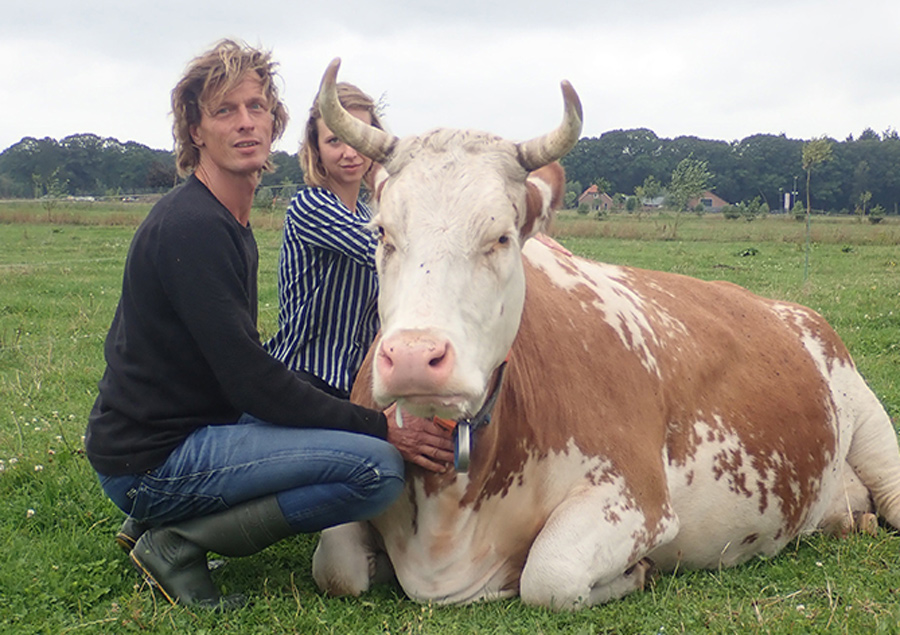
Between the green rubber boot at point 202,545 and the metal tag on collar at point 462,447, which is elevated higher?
the metal tag on collar at point 462,447

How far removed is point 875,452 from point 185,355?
4.39m

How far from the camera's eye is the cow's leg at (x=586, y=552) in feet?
12.0

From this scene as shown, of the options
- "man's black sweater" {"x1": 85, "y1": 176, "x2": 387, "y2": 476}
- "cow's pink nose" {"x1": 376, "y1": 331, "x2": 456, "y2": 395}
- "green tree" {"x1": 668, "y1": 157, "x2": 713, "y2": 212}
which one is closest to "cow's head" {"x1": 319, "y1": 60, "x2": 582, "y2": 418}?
"cow's pink nose" {"x1": 376, "y1": 331, "x2": 456, "y2": 395}

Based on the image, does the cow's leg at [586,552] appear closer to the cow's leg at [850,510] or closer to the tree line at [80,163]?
the cow's leg at [850,510]

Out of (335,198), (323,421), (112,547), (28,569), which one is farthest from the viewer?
(335,198)

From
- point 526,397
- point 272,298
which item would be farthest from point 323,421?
point 272,298

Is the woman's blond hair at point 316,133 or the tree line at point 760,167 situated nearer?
the woman's blond hair at point 316,133

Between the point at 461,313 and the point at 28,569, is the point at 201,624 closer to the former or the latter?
the point at 28,569

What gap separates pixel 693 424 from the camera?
15.1 feet

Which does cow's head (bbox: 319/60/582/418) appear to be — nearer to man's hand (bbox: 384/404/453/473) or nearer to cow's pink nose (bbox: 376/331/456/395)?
cow's pink nose (bbox: 376/331/456/395)

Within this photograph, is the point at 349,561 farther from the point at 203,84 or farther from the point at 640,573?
the point at 203,84

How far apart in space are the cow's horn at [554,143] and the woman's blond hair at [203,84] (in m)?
1.40

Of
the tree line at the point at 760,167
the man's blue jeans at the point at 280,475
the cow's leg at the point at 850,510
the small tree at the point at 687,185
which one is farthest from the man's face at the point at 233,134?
the tree line at the point at 760,167

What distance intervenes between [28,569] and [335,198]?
2346 mm
